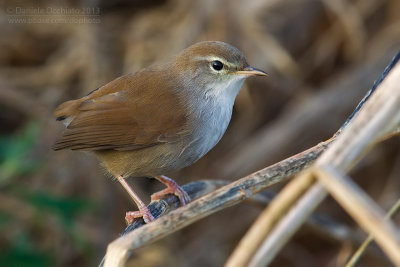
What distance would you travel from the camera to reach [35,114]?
16.5 ft

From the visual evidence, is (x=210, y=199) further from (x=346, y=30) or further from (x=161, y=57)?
(x=346, y=30)

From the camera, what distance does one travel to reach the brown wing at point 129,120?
316cm

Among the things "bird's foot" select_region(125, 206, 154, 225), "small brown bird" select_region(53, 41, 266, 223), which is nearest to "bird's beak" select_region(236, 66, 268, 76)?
"small brown bird" select_region(53, 41, 266, 223)

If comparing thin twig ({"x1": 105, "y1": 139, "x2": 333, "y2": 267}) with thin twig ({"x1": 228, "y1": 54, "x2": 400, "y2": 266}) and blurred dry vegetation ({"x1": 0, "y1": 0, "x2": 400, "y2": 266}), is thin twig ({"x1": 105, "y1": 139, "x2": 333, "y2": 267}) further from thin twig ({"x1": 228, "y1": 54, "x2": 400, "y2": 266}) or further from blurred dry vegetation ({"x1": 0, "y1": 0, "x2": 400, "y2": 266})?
blurred dry vegetation ({"x1": 0, "y1": 0, "x2": 400, "y2": 266})

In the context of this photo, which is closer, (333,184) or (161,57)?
(333,184)

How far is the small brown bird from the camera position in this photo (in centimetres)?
315

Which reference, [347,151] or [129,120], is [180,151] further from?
[347,151]

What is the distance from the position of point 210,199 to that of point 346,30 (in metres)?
3.94

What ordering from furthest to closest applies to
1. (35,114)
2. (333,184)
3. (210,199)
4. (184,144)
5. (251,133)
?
(251,133) → (35,114) → (184,144) → (210,199) → (333,184)

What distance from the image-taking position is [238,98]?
5.38 metres

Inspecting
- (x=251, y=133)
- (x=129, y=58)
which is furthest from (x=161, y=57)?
(x=251, y=133)

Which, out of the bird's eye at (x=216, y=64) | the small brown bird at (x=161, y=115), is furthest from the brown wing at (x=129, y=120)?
the bird's eye at (x=216, y=64)

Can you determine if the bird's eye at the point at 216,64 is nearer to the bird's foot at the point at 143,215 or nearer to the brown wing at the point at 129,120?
the brown wing at the point at 129,120

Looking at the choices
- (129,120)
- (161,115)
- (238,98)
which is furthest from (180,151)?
(238,98)
